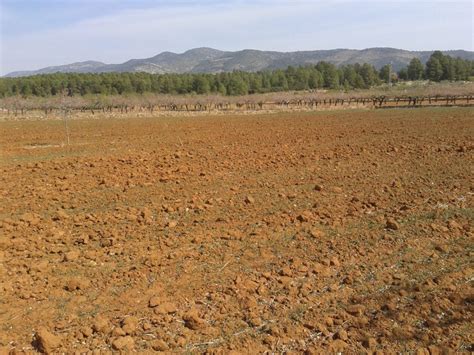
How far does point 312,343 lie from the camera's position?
502 cm

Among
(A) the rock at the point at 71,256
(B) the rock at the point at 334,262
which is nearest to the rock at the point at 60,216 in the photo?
(A) the rock at the point at 71,256

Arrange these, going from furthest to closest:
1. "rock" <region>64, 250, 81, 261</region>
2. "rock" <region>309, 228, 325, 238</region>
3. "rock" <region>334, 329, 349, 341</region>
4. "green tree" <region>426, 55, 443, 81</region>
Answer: "green tree" <region>426, 55, 443, 81</region> < "rock" <region>309, 228, 325, 238</region> < "rock" <region>64, 250, 81, 261</region> < "rock" <region>334, 329, 349, 341</region>

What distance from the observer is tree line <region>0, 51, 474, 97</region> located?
114 metres

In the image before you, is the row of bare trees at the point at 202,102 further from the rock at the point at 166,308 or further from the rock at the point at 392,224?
the rock at the point at 166,308

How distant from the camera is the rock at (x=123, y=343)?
4.89 m

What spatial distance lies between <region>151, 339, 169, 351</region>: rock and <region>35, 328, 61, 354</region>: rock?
3.56 feet

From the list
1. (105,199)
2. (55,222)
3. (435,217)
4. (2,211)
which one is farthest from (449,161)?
(2,211)

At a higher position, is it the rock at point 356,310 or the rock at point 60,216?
the rock at point 60,216

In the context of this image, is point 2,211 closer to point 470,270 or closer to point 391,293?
point 391,293

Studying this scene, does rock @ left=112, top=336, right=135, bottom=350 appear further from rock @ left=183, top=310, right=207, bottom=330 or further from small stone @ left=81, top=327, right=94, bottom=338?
rock @ left=183, top=310, right=207, bottom=330

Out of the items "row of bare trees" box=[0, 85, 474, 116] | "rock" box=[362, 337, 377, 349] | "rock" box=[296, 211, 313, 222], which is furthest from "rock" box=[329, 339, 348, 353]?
"row of bare trees" box=[0, 85, 474, 116]

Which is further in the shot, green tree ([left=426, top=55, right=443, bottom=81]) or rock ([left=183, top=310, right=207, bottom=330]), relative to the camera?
green tree ([left=426, top=55, right=443, bottom=81])

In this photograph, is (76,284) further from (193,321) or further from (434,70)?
(434,70)

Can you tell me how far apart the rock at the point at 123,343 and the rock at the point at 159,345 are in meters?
0.24
